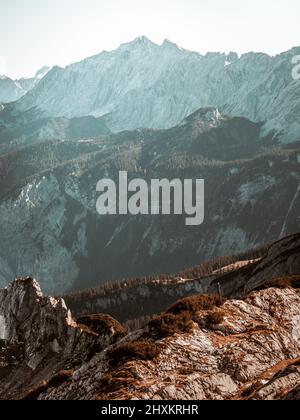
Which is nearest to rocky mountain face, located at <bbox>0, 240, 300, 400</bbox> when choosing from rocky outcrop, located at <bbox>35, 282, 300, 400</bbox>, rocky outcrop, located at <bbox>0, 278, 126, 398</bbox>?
rocky outcrop, located at <bbox>35, 282, 300, 400</bbox>

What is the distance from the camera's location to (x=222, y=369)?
5688 cm

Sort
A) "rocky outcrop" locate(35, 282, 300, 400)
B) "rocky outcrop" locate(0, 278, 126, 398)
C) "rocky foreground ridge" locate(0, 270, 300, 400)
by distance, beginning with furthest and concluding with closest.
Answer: "rocky outcrop" locate(0, 278, 126, 398)
"rocky foreground ridge" locate(0, 270, 300, 400)
"rocky outcrop" locate(35, 282, 300, 400)

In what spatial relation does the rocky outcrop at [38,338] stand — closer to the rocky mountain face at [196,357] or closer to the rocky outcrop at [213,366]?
the rocky mountain face at [196,357]

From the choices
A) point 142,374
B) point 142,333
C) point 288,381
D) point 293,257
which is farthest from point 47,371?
point 293,257

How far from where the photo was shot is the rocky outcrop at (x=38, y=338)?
290 feet

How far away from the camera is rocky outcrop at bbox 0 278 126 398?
8844cm

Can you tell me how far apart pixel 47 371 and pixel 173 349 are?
34683 mm

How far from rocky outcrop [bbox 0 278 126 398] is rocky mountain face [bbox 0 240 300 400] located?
32cm

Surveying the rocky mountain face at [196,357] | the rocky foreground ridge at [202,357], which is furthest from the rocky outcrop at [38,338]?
the rocky foreground ridge at [202,357]

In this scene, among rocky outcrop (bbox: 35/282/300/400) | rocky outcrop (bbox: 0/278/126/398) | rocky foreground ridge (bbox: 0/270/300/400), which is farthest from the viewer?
rocky outcrop (bbox: 0/278/126/398)

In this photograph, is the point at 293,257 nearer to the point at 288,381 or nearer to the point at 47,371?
the point at 47,371

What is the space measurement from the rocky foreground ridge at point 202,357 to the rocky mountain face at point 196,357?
0.28ft

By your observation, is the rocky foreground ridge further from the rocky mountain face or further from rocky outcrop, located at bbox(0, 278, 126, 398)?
rocky outcrop, located at bbox(0, 278, 126, 398)

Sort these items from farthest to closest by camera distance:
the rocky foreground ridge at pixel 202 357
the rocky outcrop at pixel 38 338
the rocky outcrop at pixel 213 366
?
the rocky outcrop at pixel 38 338, the rocky foreground ridge at pixel 202 357, the rocky outcrop at pixel 213 366
